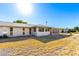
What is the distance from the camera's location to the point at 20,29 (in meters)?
16.8

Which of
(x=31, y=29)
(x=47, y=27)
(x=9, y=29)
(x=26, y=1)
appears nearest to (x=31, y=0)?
(x=26, y=1)

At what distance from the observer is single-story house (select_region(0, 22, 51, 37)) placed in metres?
14.5

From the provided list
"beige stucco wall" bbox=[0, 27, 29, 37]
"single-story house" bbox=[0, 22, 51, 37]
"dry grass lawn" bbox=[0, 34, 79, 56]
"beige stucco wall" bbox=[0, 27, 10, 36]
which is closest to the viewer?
"dry grass lawn" bbox=[0, 34, 79, 56]

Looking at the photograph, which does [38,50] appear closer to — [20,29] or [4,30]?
[4,30]

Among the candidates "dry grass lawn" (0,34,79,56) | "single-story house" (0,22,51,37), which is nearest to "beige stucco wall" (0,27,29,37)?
"single-story house" (0,22,51,37)

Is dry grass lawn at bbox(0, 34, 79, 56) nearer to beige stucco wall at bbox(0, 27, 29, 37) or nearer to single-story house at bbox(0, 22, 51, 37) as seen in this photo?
beige stucco wall at bbox(0, 27, 29, 37)

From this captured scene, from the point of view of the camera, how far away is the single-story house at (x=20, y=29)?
14.5 meters

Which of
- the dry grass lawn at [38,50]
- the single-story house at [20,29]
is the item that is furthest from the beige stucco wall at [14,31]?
the dry grass lawn at [38,50]

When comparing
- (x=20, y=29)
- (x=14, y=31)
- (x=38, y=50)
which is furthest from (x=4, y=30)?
(x=38, y=50)

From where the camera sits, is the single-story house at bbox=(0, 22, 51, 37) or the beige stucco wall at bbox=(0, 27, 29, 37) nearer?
the beige stucco wall at bbox=(0, 27, 29, 37)

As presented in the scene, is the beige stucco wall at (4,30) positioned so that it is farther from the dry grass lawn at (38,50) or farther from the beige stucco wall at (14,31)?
the dry grass lawn at (38,50)

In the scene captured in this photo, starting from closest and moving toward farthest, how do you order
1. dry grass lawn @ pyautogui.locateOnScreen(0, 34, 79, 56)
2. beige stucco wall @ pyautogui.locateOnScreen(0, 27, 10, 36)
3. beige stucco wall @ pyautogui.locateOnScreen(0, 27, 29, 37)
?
dry grass lawn @ pyautogui.locateOnScreen(0, 34, 79, 56) < beige stucco wall @ pyautogui.locateOnScreen(0, 27, 10, 36) < beige stucco wall @ pyautogui.locateOnScreen(0, 27, 29, 37)

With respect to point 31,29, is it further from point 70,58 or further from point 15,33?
point 70,58

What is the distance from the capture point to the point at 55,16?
11.7m
